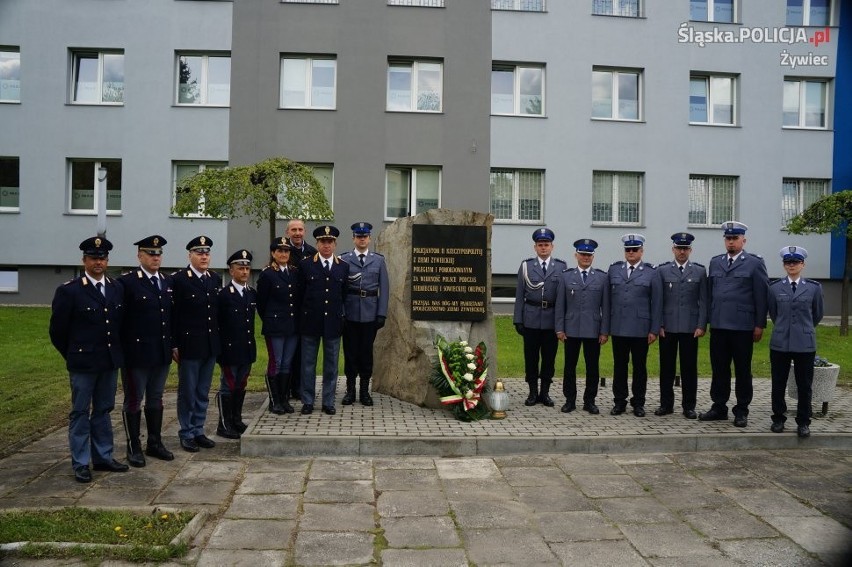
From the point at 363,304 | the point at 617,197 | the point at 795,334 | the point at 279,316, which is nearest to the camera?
the point at 795,334

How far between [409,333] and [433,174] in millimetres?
11552

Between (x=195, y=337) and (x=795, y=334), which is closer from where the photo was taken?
(x=195, y=337)

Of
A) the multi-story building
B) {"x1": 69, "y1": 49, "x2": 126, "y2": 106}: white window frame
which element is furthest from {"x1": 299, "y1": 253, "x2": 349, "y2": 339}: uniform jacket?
{"x1": 69, "y1": 49, "x2": 126, "y2": 106}: white window frame

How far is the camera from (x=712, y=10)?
64.8ft

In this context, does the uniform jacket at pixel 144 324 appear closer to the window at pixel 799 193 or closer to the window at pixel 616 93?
the window at pixel 616 93

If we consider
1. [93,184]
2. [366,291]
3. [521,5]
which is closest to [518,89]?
[521,5]

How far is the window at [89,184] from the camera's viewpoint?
1833 cm

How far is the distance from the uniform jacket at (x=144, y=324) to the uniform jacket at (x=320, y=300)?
5.49 ft

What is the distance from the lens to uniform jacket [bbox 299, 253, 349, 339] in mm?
7266

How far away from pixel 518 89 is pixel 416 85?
2.84m

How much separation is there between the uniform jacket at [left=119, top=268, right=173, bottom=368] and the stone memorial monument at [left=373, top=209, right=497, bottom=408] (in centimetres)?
284

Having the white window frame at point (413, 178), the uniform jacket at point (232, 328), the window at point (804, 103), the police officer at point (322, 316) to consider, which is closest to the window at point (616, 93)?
the window at point (804, 103)

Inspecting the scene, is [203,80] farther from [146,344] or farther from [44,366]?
[146,344]

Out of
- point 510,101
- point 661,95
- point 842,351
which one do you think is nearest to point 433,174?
point 510,101
